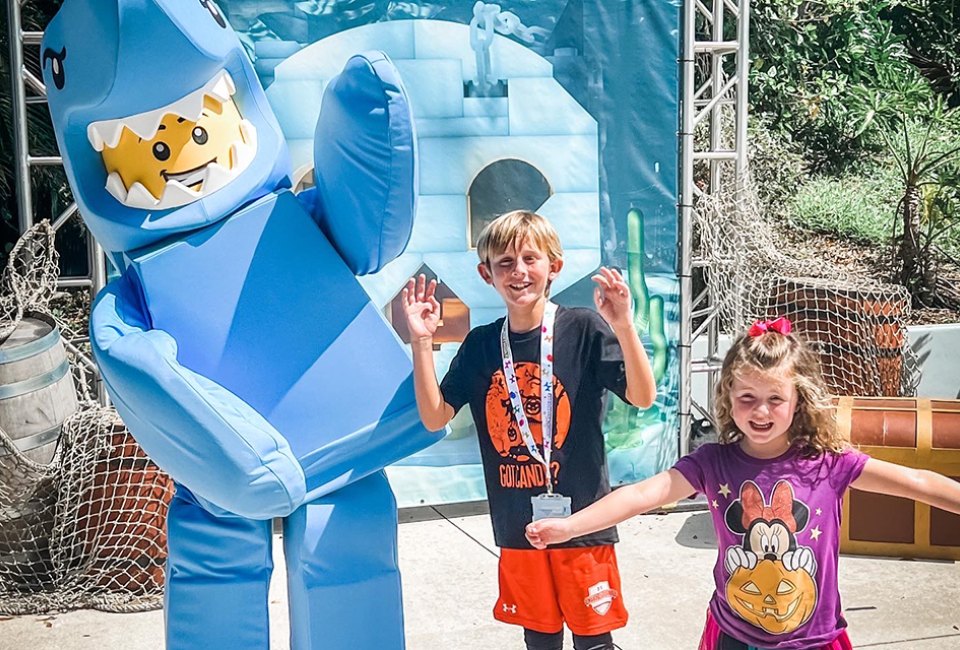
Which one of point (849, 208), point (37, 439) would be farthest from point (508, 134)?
point (849, 208)

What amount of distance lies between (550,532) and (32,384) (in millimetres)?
2948

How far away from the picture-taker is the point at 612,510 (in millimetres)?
2461

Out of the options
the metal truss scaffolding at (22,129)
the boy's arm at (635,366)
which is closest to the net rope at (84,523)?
the metal truss scaffolding at (22,129)

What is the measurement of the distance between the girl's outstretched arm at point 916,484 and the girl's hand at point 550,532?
64 centimetres

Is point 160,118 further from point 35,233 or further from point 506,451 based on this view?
point 35,233

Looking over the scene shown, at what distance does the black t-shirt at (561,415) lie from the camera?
2.86 metres

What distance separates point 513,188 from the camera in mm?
5309

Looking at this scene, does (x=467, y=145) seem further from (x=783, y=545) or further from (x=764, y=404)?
(x=783, y=545)

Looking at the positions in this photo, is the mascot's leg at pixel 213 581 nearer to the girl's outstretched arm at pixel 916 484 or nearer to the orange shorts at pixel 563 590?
the orange shorts at pixel 563 590

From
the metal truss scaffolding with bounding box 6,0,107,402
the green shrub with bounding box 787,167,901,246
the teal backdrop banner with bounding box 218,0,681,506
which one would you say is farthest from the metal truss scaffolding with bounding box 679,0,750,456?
the green shrub with bounding box 787,167,901,246

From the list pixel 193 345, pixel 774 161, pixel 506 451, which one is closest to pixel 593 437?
pixel 506 451

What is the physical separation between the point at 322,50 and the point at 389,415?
2.51 m

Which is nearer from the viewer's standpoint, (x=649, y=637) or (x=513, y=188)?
(x=649, y=637)

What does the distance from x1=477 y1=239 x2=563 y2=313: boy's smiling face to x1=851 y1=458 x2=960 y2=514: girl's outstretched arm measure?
0.89m
